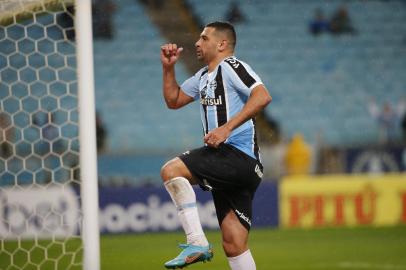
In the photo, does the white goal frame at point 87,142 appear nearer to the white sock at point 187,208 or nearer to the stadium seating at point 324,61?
the white sock at point 187,208

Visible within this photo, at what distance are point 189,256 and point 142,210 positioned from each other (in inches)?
293

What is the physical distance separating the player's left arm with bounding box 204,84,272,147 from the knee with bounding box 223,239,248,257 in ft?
2.85

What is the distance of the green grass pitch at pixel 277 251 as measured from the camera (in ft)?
29.3

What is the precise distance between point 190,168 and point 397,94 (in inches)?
463

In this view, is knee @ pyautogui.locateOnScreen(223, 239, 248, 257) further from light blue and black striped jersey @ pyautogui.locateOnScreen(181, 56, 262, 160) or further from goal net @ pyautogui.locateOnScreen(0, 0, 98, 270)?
goal net @ pyautogui.locateOnScreen(0, 0, 98, 270)

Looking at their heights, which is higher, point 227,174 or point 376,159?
point 227,174

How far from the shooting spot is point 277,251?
34.2 feet

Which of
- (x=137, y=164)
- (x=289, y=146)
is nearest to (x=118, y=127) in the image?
(x=137, y=164)

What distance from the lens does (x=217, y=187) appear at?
589cm

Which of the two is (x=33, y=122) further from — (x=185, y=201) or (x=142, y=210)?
(x=142, y=210)

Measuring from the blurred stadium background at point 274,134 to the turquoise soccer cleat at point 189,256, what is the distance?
3524 millimetres

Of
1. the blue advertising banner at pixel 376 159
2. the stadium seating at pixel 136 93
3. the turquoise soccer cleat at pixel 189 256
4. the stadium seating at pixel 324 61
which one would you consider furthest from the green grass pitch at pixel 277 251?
the stadium seating at pixel 324 61

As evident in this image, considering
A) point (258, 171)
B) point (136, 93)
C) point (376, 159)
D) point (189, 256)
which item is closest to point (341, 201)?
point (376, 159)

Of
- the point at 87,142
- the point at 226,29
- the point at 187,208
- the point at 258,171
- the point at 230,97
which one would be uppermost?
the point at 226,29
